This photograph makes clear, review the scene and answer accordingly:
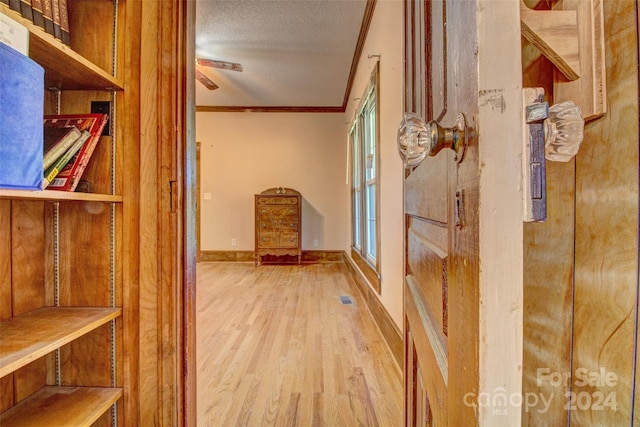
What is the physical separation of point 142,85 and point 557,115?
1.13m

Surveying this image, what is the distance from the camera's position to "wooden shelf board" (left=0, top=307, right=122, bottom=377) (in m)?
0.75

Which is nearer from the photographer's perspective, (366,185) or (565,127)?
(565,127)

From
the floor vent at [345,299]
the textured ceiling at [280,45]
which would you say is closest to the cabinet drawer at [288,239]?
the floor vent at [345,299]

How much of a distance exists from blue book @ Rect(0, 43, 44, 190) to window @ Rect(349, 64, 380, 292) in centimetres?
229

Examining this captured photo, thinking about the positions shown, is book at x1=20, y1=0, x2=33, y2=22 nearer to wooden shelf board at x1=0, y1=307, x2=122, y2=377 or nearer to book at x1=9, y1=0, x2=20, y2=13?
book at x1=9, y1=0, x2=20, y2=13

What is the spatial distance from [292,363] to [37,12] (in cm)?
194

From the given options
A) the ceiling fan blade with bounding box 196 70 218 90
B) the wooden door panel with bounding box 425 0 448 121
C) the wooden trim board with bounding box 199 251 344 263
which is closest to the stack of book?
the wooden door panel with bounding box 425 0 448 121

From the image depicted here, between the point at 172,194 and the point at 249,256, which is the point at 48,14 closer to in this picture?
the point at 172,194

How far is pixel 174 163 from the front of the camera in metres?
1.05

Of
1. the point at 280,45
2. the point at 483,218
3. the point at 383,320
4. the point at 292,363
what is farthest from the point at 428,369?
the point at 280,45

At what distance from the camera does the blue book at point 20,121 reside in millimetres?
676

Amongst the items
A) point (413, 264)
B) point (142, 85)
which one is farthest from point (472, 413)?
point (142, 85)

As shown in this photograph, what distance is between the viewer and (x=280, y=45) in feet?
11.7

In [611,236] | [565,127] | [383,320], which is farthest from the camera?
[383,320]
